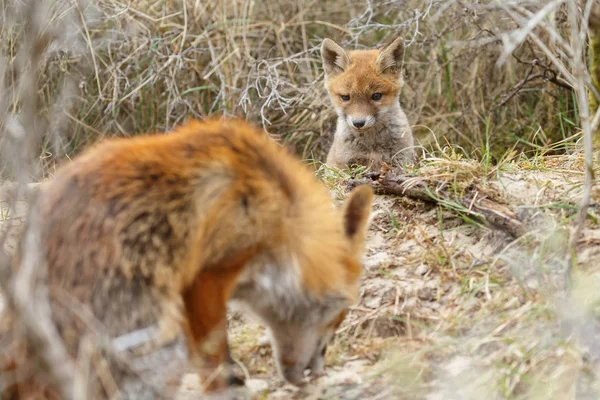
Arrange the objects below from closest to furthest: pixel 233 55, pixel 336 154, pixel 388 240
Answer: pixel 388 240, pixel 336 154, pixel 233 55

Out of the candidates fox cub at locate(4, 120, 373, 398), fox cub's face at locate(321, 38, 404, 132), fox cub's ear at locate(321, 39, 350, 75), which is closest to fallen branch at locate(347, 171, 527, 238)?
fox cub at locate(4, 120, 373, 398)

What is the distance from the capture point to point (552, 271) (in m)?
3.88

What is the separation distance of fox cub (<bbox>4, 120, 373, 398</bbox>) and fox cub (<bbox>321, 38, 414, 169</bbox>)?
4.13m

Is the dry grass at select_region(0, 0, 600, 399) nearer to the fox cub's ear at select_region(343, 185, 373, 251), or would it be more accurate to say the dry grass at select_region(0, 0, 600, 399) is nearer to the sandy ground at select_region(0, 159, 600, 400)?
the sandy ground at select_region(0, 159, 600, 400)

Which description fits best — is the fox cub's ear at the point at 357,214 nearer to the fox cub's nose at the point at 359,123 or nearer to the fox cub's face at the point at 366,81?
the fox cub's nose at the point at 359,123

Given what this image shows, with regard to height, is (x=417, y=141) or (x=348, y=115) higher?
(x=348, y=115)

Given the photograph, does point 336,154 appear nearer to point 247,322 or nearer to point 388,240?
point 388,240

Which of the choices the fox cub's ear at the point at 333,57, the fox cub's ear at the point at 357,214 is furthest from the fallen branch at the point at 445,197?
the fox cub's ear at the point at 333,57

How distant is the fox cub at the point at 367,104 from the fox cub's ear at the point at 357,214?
150 inches

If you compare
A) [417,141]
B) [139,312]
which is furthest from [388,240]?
[417,141]

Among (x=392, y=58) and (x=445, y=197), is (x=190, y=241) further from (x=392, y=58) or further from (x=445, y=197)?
(x=392, y=58)

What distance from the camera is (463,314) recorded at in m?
3.93

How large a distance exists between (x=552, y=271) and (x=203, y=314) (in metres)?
2.01

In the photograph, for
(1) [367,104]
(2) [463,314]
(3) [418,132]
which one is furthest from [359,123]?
(2) [463,314]
